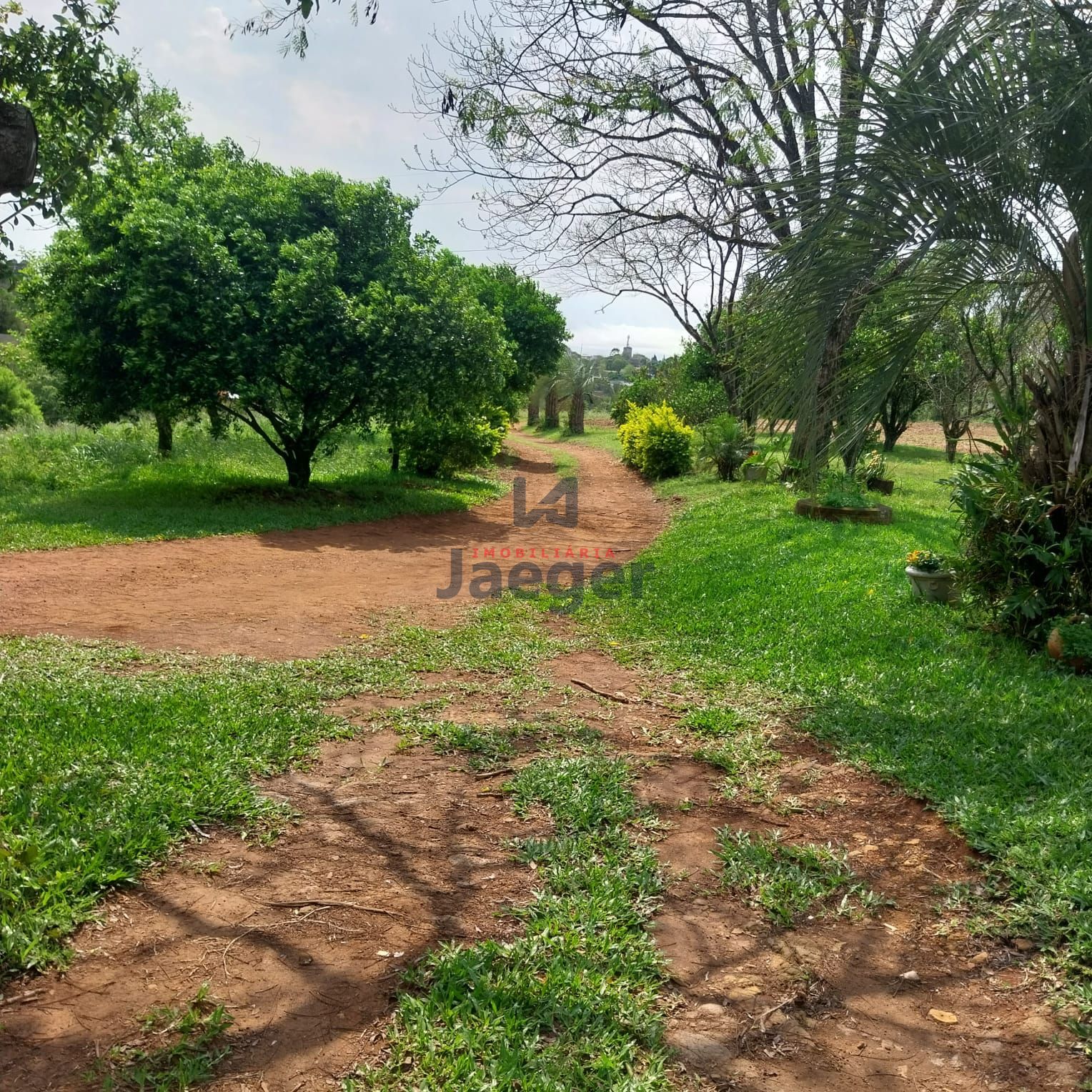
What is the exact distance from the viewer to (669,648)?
19.7 ft

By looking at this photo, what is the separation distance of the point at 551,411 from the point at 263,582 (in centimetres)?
3590

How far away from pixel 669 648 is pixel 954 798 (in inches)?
108

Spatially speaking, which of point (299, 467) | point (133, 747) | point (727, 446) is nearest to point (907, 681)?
point (133, 747)

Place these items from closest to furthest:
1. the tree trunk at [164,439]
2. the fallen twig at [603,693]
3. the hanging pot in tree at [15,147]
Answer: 1. the hanging pot in tree at [15,147]
2. the fallen twig at [603,693]
3. the tree trunk at [164,439]

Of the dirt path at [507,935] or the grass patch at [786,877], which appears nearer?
the dirt path at [507,935]

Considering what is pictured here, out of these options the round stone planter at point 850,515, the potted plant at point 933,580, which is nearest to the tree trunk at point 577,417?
the round stone planter at point 850,515

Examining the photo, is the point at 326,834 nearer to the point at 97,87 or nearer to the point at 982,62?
the point at 982,62

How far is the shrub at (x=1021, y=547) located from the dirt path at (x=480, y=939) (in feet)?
8.51

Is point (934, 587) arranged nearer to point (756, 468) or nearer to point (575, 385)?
point (756, 468)

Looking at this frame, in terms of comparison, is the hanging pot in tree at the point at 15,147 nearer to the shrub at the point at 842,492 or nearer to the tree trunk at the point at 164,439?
the shrub at the point at 842,492

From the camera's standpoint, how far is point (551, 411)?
42938 millimetres

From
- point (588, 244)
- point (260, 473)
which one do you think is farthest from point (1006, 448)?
point (260, 473)

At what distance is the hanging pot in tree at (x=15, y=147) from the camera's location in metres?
1.87

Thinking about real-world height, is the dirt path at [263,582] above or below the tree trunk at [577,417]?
below
